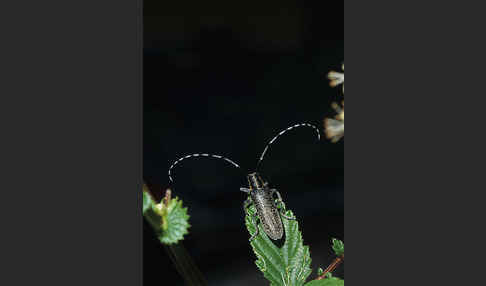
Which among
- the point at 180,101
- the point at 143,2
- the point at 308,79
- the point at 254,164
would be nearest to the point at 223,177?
the point at 254,164

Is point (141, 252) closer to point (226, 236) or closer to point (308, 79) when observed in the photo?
point (226, 236)

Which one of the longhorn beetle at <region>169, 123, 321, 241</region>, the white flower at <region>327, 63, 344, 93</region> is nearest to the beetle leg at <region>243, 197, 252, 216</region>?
the longhorn beetle at <region>169, 123, 321, 241</region>

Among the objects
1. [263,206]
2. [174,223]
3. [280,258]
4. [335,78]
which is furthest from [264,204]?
[335,78]

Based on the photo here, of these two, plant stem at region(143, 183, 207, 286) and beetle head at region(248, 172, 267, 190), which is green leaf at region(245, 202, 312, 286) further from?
plant stem at region(143, 183, 207, 286)

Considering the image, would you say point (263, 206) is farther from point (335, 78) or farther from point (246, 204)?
point (335, 78)

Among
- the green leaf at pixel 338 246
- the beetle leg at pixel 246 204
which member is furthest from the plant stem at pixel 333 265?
the beetle leg at pixel 246 204

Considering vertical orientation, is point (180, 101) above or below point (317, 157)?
above
